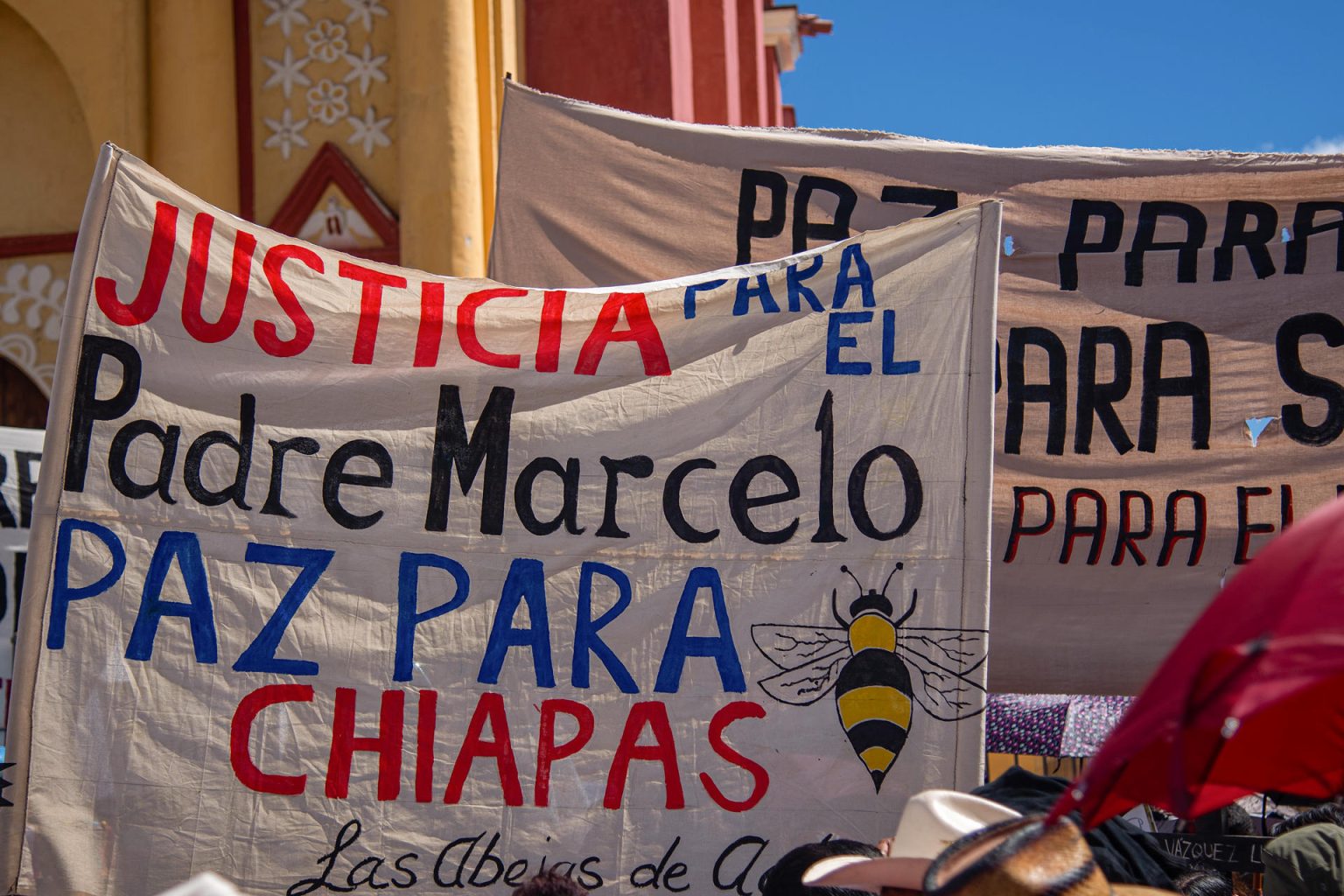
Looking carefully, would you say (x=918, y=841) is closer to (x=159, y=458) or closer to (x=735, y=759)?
(x=735, y=759)

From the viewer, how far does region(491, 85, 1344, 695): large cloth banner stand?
4.90 m

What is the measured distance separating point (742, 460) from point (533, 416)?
0.59 metres

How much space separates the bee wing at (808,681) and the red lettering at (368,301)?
55.6 inches

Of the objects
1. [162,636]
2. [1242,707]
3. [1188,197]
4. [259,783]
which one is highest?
[1188,197]

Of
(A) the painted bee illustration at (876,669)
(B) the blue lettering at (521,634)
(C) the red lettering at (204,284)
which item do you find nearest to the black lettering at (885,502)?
(A) the painted bee illustration at (876,669)

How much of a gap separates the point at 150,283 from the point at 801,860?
2.27m

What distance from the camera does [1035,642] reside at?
4.91 meters

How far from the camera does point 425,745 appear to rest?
355cm

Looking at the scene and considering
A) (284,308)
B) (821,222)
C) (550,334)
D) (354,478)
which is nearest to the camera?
(354,478)

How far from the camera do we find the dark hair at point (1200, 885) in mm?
3406

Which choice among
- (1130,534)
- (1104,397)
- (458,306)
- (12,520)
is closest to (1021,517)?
(1130,534)

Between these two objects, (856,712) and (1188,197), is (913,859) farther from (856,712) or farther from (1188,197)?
(1188,197)

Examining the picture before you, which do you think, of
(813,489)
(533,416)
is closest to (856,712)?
(813,489)

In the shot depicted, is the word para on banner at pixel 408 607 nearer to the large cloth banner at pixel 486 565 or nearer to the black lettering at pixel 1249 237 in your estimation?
the large cloth banner at pixel 486 565
